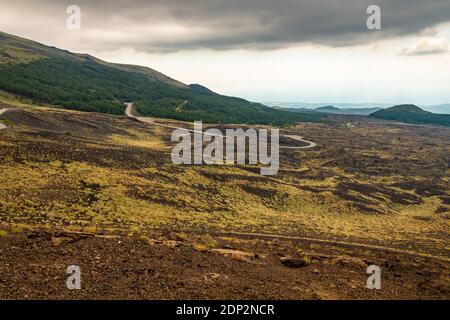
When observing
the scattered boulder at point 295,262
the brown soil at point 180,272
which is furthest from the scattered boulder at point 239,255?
the scattered boulder at point 295,262

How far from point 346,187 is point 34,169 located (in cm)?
5647

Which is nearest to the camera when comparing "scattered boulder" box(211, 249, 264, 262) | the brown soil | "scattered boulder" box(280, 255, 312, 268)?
the brown soil

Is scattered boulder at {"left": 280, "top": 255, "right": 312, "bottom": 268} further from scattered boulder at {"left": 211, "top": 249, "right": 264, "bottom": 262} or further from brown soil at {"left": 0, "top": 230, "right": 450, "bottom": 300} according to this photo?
scattered boulder at {"left": 211, "top": 249, "right": 264, "bottom": 262}

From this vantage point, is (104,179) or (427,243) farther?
(104,179)

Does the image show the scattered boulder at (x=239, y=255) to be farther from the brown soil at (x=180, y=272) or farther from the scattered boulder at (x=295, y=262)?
the scattered boulder at (x=295, y=262)

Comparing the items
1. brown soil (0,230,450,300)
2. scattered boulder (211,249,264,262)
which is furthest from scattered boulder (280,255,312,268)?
scattered boulder (211,249,264,262)

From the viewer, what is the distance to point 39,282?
15.8 meters

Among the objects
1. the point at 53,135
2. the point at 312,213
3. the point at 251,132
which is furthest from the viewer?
the point at 251,132

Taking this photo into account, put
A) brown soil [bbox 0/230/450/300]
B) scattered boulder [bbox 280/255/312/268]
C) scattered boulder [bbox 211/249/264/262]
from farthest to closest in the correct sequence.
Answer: scattered boulder [bbox 280/255/312/268] → scattered boulder [bbox 211/249/264/262] → brown soil [bbox 0/230/450/300]

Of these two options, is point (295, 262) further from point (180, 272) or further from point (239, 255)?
point (180, 272)

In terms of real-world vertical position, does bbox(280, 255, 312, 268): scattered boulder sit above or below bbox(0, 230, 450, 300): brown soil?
below

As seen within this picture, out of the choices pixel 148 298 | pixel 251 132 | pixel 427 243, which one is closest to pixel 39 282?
pixel 148 298

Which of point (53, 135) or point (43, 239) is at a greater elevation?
point (53, 135)
